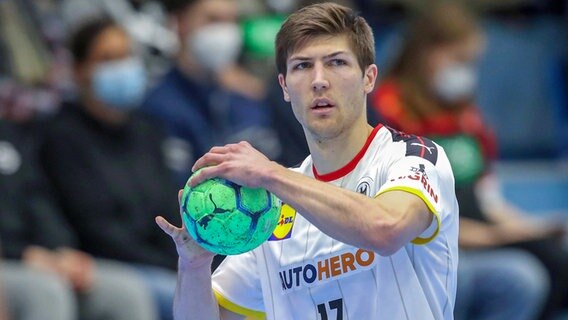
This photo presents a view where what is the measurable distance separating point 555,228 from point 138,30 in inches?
132

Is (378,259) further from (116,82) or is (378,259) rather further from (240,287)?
(116,82)

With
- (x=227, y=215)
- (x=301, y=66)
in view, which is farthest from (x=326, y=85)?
(x=227, y=215)

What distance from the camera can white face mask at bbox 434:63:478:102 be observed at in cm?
836

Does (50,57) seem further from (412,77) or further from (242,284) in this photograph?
(242,284)

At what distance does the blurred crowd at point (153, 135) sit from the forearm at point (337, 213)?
3109mm

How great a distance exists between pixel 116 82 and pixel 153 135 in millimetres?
424

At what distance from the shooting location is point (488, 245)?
8.48 metres

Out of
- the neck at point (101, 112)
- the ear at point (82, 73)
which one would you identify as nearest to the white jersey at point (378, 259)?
the neck at point (101, 112)

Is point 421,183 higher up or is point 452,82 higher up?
point 452,82

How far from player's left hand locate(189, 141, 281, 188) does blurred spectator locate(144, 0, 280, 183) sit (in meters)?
3.87

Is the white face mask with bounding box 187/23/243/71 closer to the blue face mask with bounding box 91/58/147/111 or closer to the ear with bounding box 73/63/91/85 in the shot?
the blue face mask with bounding box 91/58/147/111

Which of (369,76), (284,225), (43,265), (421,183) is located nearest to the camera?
(421,183)

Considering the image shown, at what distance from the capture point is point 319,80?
13.3 feet

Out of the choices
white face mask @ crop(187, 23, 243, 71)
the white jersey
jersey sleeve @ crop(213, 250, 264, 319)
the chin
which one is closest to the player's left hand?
the chin
